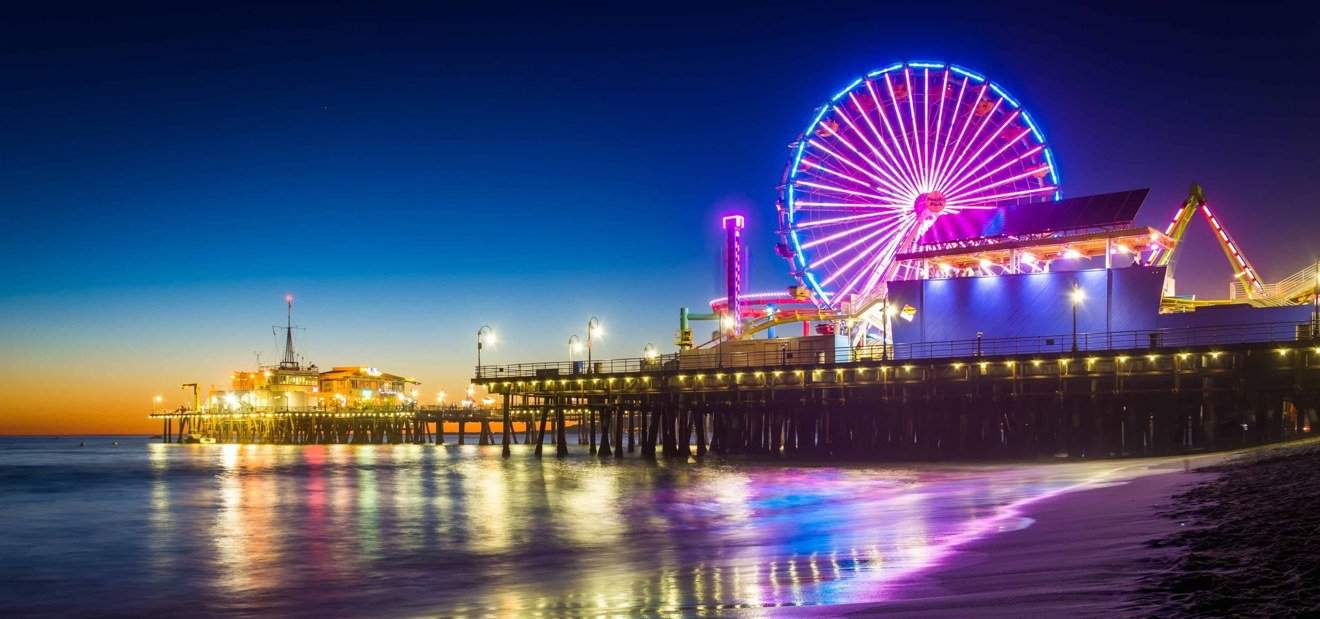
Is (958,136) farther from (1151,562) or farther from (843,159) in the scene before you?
(1151,562)

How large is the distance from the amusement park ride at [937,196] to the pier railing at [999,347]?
3502 mm

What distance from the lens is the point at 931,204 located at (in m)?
64.1

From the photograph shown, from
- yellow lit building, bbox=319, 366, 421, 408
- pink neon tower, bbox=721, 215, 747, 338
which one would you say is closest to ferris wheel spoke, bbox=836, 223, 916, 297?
pink neon tower, bbox=721, 215, 747, 338

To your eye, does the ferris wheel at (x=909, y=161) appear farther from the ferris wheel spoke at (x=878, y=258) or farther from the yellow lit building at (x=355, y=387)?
the yellow lit building at (x=355, y=387)

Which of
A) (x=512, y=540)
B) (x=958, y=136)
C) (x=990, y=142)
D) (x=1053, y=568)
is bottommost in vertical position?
(x=512, y=540)

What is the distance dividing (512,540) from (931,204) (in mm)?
45140

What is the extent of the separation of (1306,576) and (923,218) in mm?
54782

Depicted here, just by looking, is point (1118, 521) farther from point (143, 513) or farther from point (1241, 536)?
point (143, 513)

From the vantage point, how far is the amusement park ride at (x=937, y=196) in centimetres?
6059

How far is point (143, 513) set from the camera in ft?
115

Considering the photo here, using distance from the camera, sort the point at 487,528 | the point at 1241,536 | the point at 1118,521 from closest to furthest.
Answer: the point at 1241,536, the point at 1118,521, the point at 487,528

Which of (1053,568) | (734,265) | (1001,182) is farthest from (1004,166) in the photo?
(1053,568)

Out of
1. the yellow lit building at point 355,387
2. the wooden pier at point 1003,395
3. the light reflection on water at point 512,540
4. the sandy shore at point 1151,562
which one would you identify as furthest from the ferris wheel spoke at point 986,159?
the yellow lit building at point 355,387

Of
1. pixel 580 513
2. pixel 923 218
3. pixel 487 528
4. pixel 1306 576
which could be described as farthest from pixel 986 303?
pixel 1306 576
